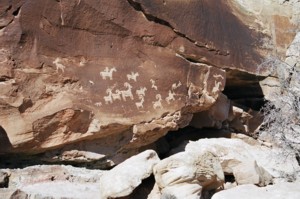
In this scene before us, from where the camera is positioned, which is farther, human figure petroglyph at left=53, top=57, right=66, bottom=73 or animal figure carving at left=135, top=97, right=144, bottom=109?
animal figure carving at left=135, top=97, right=144, bottom=109

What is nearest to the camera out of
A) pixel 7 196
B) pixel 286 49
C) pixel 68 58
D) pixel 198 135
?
pixel 7 196

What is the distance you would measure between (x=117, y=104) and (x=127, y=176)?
72 centimetres

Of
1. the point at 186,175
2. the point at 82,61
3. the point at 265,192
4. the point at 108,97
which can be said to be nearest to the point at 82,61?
the point at 82,61

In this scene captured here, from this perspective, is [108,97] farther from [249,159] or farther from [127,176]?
[249,159]

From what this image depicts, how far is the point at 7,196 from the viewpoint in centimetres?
316

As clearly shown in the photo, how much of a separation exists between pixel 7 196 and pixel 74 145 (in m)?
0.78

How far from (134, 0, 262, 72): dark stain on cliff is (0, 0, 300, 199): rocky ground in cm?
1

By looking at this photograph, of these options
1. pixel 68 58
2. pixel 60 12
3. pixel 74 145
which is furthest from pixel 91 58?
pixel 74 145

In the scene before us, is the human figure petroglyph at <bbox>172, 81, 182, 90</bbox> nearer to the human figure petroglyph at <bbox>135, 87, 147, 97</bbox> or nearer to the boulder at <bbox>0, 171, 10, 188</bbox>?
the human figure petroglyph at <bbox>135, 87, 147, 97</bbox>

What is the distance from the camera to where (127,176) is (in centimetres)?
336

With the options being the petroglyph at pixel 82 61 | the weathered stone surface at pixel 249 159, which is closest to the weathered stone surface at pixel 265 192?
the weathered stone surface at pixel 249 159

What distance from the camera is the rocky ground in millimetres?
3430

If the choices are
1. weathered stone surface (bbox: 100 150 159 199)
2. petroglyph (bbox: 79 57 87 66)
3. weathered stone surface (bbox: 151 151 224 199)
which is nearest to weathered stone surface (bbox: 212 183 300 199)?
weathered stone surface (bbox: 151 151 224 199)

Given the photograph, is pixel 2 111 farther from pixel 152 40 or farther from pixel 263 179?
pixel 263 179
